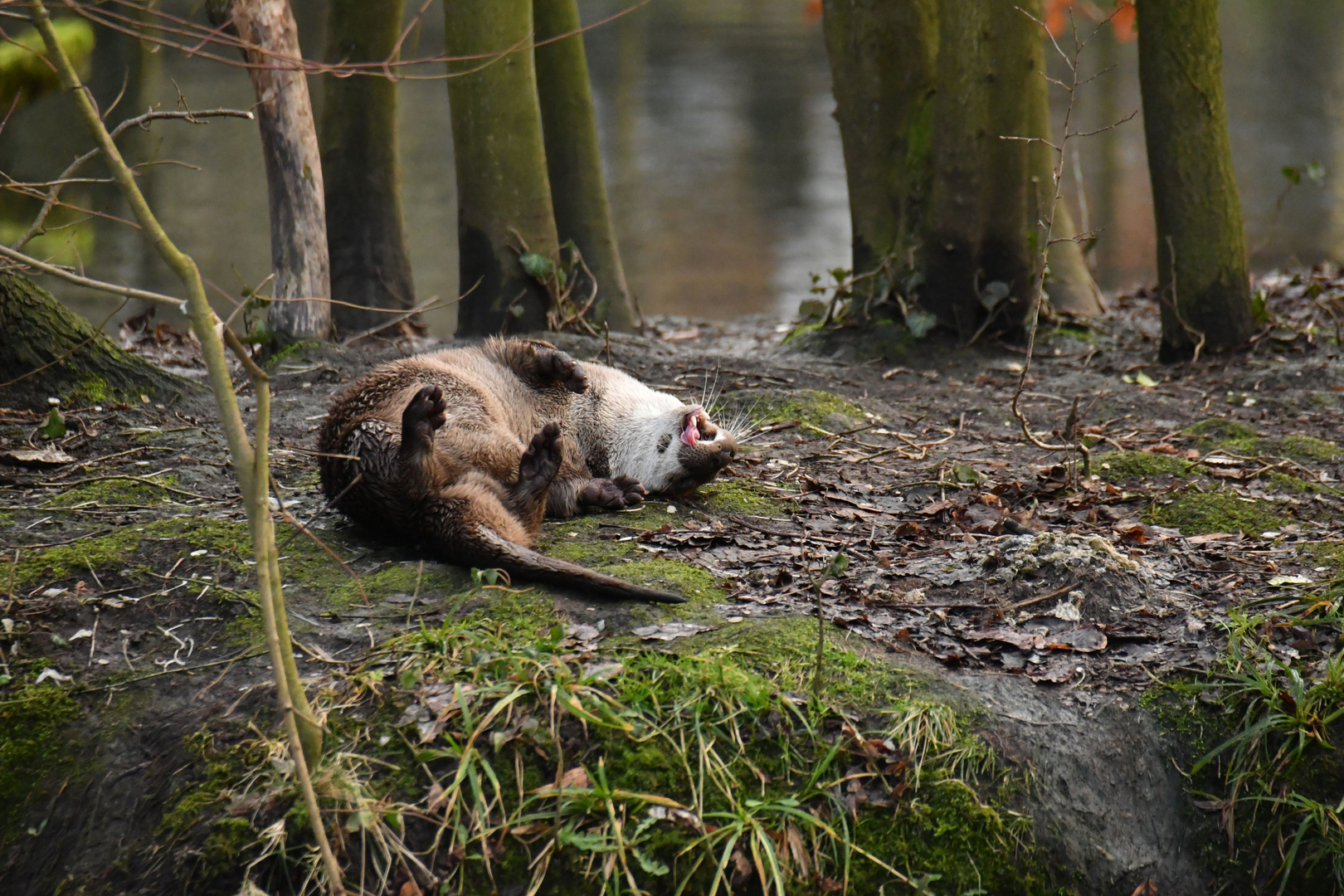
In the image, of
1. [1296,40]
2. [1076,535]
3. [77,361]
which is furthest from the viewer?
[1296,40]

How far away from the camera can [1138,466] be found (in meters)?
4.71

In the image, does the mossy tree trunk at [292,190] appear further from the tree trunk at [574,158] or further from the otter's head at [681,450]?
the otter's head at [681,450]

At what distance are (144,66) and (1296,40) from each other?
26.1 metres

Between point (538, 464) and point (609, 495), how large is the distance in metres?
0.60

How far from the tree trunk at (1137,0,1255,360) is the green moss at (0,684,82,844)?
611 cm

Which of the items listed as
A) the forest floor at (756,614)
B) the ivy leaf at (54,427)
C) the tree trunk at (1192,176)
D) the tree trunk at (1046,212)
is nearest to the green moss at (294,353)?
the forest floor at (756,614)

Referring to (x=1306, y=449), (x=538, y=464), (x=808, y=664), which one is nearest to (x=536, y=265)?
(x=538, y=464)

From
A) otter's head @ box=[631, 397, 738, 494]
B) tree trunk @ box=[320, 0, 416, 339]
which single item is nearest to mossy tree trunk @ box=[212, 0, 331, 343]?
tree trunk @ box=[320, 0, 416, 339]

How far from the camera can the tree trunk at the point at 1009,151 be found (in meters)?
6.78

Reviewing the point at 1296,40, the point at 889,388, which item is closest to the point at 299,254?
the point at 889,388

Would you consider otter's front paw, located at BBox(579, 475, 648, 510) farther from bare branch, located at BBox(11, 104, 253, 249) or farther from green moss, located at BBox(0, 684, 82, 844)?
green moss, located at BBox(0, 684, 82, 844)

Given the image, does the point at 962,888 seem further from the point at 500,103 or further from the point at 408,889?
the point at 500,103

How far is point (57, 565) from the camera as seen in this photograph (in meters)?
3.40

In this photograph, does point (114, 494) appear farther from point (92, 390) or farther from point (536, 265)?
point (536, 265)
